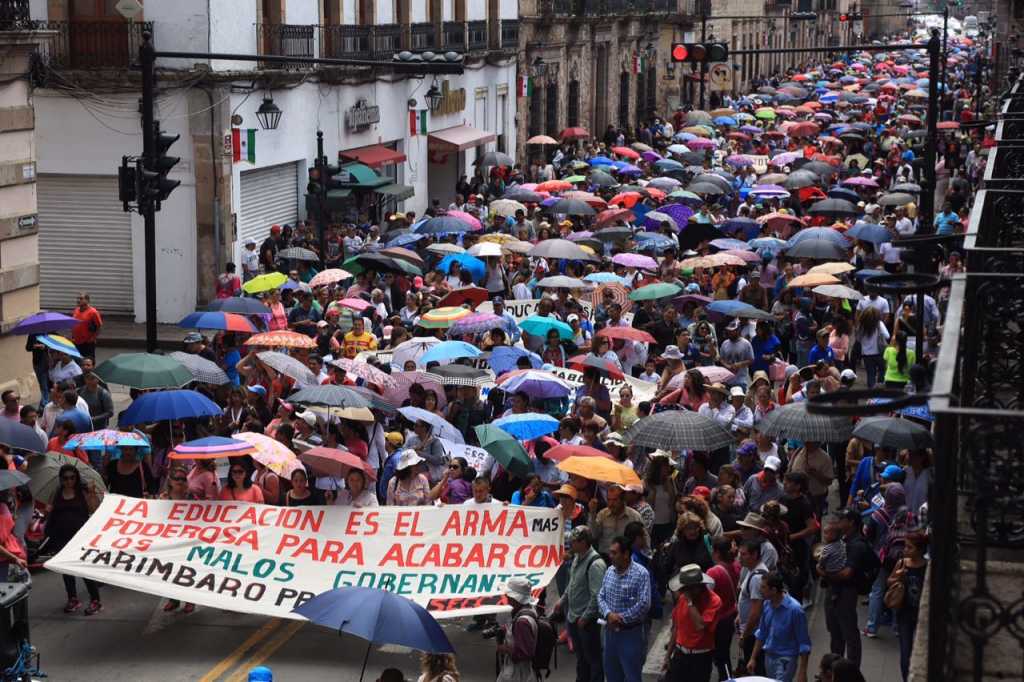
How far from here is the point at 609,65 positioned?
212ft

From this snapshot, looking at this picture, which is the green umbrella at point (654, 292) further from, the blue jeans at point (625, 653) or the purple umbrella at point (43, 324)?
the blue jeans at point (625, 653)

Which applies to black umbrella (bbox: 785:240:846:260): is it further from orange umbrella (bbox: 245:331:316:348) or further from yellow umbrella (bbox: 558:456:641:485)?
yellow umbrella (bbox: 558:456:641:485)

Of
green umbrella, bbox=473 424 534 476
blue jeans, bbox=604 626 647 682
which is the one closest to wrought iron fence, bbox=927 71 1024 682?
blue jeans, bbox=604 626 647 682

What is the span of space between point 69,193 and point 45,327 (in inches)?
413

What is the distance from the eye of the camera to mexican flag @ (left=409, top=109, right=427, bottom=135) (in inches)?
1624

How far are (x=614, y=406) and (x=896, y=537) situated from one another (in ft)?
15.7

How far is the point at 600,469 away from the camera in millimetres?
13461

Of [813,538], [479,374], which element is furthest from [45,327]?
[813,538]

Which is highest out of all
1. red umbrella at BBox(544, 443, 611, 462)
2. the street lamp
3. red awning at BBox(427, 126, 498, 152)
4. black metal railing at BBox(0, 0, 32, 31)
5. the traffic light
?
black metal railing at BBox(0, 0, 32, 31)

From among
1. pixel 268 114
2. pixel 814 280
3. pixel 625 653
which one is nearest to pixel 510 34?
pixel 268 114

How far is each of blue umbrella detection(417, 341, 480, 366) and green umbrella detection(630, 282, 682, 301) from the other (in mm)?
4040

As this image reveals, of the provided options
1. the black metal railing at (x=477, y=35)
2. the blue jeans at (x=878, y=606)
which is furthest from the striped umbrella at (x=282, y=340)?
the black metal railing at (x=477, y=35)

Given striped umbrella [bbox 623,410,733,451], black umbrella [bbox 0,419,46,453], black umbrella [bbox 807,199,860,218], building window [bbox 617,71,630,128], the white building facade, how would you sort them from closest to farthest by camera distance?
1. striped umbrella [bbox 623,410,733,451]
2. black umbrella [bbox 0,419,46,453]
3. the white building facade
4. black umbrella [bbox 807,199,860,218]
5. building window [bbox 617,71,630,128]

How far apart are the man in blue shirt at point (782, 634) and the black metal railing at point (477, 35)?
116 ft
